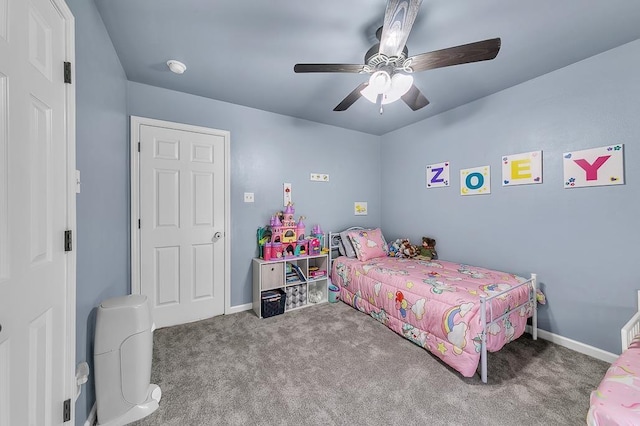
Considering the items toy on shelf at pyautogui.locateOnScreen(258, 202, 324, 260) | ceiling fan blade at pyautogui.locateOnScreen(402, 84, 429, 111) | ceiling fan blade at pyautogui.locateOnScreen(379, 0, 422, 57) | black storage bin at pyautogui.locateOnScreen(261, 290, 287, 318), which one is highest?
ceiling fan blade at pyautogui.locateOnScreen(379, 0, 422, 57)

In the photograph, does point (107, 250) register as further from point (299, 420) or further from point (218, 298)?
point (299, 420)

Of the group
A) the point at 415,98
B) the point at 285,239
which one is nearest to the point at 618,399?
the point at 415,98

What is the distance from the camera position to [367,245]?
3.37 m

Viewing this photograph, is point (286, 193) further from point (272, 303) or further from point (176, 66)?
point (176, 66)

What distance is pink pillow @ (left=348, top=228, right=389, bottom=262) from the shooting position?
3307 mm

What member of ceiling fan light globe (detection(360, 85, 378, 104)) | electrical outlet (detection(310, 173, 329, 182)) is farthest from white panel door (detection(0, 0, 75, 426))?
electrical outlet (detection(310, 173, 329, 182))

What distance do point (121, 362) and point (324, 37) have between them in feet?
8.45

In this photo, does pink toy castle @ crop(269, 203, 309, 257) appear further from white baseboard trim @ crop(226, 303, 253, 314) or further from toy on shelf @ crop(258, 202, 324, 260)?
white baseboard trim @ crop(226, 303, 253, 314)

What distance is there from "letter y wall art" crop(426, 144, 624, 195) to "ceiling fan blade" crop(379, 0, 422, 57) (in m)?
1.94

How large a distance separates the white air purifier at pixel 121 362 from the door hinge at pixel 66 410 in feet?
0.98

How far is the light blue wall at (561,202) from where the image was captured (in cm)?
196

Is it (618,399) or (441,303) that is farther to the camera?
(441,303)

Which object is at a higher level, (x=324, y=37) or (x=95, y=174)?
(x=324, y=37)

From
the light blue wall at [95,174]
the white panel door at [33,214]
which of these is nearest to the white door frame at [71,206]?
the white panel door at [33,214]
